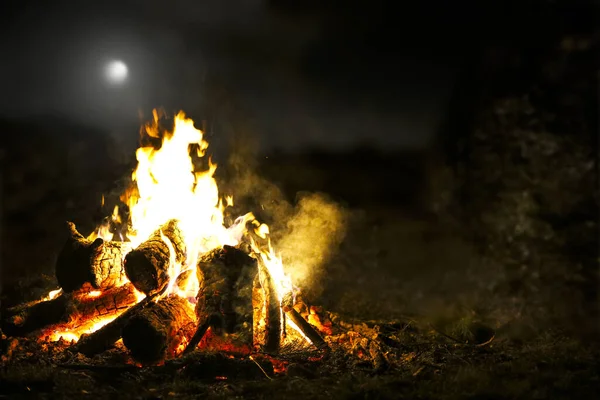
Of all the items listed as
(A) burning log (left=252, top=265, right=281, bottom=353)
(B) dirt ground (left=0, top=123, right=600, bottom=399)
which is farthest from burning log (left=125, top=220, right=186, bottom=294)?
(A) burning log (left=252, top=265, right=281, bottom=353)

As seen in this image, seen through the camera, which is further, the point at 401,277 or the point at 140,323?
the point at 401,277

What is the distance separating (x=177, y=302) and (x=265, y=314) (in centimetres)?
102

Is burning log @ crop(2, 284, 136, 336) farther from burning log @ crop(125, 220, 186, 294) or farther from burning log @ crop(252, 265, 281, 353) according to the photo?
burning log @ crop(252, 265, 281, 353)

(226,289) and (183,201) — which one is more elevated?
(183,201)

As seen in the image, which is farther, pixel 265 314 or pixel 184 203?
pixel 184 203

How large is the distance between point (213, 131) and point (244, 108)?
0.97 meters

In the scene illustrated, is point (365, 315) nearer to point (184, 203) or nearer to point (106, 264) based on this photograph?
point (184, 203)

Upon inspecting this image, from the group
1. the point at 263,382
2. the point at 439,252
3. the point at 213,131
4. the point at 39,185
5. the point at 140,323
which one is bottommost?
the point at 263,382

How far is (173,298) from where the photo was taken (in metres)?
5.57

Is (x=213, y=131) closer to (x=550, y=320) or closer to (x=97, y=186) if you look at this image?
(x=97, y=186)

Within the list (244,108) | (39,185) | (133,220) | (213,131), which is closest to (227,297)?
(133,220)

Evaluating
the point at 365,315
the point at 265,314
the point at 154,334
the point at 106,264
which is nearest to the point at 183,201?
the point at 106,264

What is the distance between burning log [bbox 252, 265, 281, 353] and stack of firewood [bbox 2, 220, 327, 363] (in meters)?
0.01

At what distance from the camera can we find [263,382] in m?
4.36
